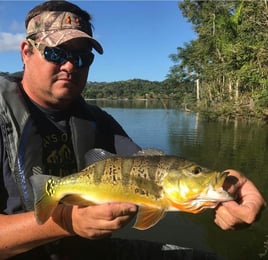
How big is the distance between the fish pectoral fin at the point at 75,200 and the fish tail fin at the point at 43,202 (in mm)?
73

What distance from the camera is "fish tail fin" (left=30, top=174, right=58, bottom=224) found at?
2740 millimetres

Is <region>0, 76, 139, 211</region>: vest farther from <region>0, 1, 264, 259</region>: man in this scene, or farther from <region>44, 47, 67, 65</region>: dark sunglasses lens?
<region>44, 47, 67, 65</region>: dark sunglasses lens

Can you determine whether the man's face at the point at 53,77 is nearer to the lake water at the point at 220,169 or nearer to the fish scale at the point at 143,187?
the fish scale at the point at 143,187

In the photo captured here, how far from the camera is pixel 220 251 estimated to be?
8891 millimetres

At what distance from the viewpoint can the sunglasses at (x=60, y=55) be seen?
3.45 metres

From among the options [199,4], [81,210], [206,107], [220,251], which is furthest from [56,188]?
[199,4]

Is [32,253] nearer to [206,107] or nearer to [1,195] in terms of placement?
[1,195]

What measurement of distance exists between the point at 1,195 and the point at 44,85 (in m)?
0.96

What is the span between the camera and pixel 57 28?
11.6 feet

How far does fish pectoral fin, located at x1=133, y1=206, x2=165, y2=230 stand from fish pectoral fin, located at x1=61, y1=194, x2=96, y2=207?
0.33m

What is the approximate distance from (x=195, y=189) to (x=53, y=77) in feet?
5.57

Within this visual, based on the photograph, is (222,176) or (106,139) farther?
(106,139)

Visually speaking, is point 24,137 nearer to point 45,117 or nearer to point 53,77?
point 45,117

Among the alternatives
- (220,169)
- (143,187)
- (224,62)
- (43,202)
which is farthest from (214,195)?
(224,62)
